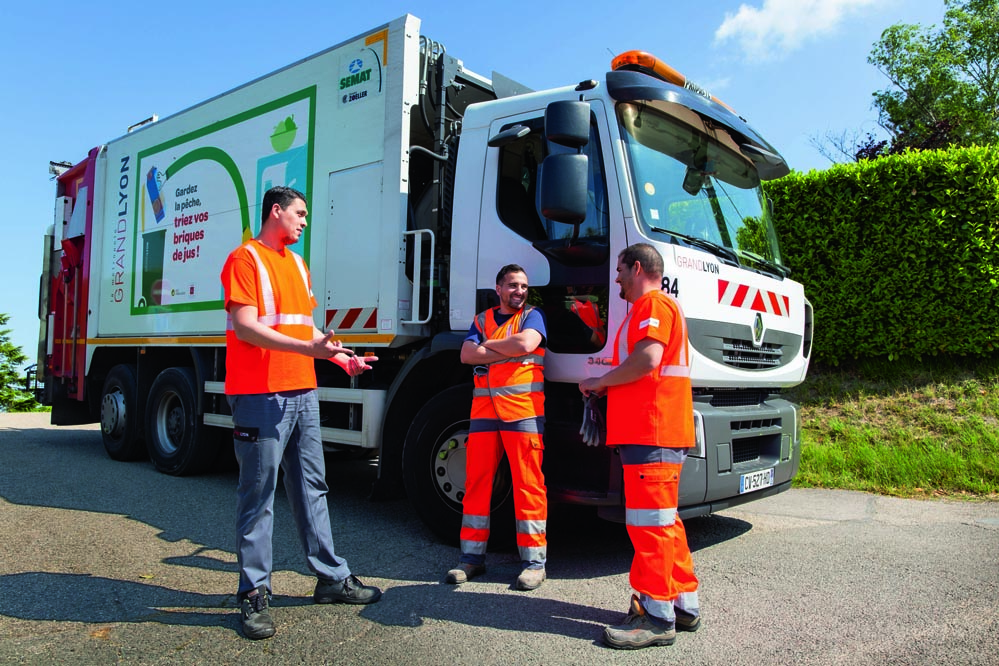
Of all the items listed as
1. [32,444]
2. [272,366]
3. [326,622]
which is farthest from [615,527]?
[32,444]

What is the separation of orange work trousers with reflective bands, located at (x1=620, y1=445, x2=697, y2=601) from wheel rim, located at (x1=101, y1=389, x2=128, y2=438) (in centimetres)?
641

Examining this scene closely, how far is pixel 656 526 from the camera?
10.4ft

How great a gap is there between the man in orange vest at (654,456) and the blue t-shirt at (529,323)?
0.70m

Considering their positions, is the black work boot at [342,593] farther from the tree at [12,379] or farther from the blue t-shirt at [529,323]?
the tree at [12,379]

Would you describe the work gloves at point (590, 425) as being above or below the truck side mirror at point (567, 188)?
below

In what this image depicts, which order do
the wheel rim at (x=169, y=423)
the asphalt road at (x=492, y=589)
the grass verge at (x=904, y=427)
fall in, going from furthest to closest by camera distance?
the wheel rim at (x=169, y=423), the grass verge at (x=904, y=427), the asphalt road at (x=492, y=589)

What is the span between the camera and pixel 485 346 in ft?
13.3

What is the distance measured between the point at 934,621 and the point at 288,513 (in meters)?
4.17

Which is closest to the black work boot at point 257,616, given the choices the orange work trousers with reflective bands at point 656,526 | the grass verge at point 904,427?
the orange work trousers with reflective bands at point 656,526

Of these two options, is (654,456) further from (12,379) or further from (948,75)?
(12,379)

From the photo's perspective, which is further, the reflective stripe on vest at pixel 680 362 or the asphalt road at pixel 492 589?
the reflective stripe on vest at pixel 680 362

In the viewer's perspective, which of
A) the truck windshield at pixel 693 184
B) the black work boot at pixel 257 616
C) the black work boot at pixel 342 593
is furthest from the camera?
the truck windshield at pixel 693 184

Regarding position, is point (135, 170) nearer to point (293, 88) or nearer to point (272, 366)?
point (293, 88)

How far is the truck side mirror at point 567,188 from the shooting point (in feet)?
12.8
